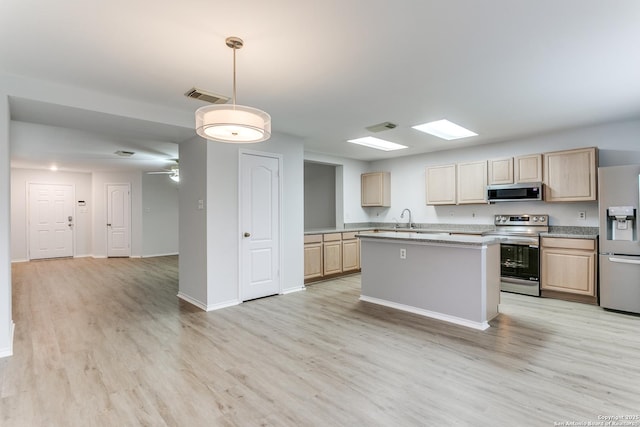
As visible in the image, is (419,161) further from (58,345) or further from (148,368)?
(58,345)

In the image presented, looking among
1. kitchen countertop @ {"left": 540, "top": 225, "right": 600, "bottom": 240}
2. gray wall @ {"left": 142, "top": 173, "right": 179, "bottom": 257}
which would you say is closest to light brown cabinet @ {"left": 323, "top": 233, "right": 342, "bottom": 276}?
kitchen countertop @ {"left": 540, "top": 225, "right": 600, "bottom": 240}

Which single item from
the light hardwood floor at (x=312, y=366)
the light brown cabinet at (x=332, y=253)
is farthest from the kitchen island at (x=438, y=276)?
the light brown cabinet at (x=332, y=253)

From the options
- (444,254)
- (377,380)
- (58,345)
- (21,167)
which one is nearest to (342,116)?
(444,254)

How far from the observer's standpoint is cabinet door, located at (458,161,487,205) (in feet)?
18.4

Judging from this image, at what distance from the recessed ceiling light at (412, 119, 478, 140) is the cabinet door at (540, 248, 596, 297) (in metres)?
2.13

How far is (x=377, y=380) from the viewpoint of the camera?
242 centimetres

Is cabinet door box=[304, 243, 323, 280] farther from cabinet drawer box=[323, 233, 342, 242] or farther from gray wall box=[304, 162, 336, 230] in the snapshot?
gray wall box=[304, 162, 336, 230]

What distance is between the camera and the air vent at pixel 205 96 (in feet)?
Answer: 10.7

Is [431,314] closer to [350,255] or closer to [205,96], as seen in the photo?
[350,255]

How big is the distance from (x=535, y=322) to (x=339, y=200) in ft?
14.3

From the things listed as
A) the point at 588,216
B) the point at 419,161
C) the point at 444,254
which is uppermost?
the point at 419,161

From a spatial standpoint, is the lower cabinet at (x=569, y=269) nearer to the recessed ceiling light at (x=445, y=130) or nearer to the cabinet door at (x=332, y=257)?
the recessed ceiling light at (x=445, y=130)

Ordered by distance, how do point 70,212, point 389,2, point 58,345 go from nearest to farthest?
point 389,2
point 58,345
point 70,212

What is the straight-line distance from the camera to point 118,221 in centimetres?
917
